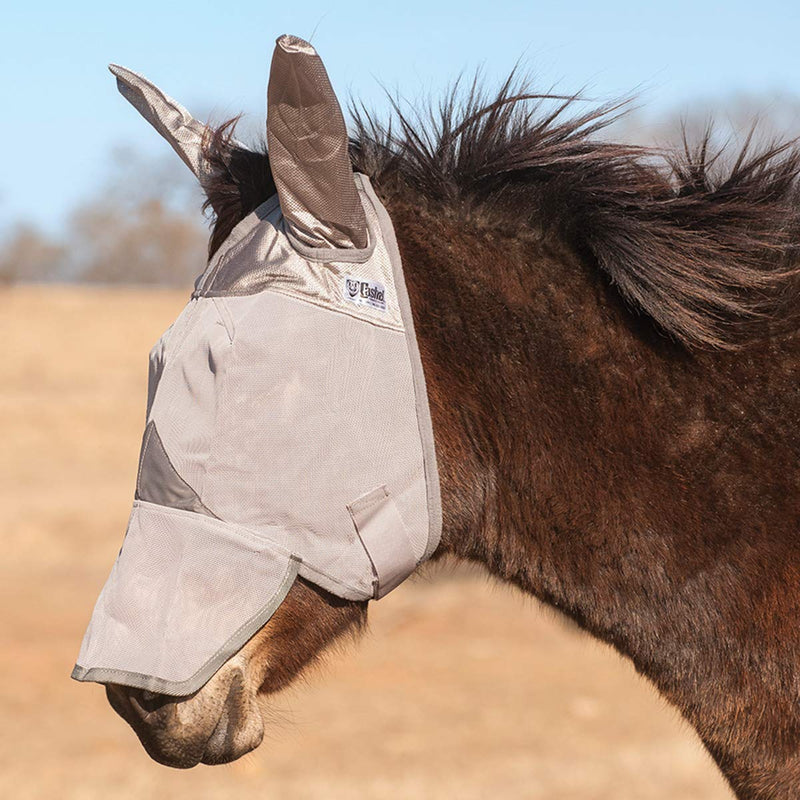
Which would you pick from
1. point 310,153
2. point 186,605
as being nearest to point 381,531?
point 186,605

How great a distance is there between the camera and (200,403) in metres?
2.09

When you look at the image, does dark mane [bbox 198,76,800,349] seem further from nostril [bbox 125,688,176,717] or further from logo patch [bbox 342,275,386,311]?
nostril [bbox 125,688,176,717]

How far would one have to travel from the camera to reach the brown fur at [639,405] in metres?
2.15

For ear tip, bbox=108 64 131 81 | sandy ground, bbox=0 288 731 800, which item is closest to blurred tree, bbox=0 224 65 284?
sandy ground, bbox=0 288 731 800

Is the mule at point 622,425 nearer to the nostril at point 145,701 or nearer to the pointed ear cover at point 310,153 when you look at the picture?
the nostril at point 145,701

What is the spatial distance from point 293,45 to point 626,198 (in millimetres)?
750

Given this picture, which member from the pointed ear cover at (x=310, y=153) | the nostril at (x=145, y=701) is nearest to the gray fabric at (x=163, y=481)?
the nostril at (x=145, y=701)

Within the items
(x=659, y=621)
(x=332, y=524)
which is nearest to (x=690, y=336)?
(x=659, y=621)

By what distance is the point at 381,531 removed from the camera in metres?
2.13

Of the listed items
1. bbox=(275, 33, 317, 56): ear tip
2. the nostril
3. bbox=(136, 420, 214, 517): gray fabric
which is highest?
bbox=(275, 33, 317, 56): ear tip

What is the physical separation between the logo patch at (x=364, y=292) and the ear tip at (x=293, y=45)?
16.8 inches

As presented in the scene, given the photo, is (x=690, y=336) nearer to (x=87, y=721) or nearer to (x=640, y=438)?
(x=640, y=438)

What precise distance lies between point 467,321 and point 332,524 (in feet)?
1.61

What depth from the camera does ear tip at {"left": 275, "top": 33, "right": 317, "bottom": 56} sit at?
75.2 inches
